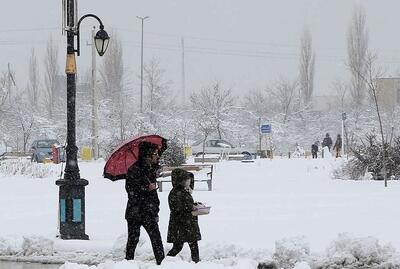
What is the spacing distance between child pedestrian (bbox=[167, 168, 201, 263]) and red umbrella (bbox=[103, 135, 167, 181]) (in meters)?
0.62

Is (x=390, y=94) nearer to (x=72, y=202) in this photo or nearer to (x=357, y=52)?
(x=357, y=52)

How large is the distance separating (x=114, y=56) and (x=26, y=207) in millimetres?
50163

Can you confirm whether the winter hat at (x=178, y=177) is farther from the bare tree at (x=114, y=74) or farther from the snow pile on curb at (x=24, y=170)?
the bare tree at (x=114, y=74)

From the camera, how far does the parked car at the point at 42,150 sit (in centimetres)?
3897

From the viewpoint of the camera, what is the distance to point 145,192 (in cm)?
870

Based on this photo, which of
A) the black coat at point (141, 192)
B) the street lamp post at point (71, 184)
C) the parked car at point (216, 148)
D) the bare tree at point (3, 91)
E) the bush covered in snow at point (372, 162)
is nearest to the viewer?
the black coat at point (141, 192)

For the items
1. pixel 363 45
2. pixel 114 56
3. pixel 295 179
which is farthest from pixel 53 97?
pixel 295 179

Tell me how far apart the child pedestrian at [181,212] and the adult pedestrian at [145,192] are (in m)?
0.21

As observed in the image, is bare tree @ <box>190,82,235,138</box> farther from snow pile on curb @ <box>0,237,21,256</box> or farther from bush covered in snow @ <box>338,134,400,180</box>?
snow pile on curb @ <box>0,237,21,256</box>

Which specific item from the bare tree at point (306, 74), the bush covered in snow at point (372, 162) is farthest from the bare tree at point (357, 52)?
the bush covered in snow at point (372, 162)

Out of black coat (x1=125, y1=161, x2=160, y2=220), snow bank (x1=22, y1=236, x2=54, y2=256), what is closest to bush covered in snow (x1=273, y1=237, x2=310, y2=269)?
black coat (x1=125, y1=161, x2=160, y2=220)

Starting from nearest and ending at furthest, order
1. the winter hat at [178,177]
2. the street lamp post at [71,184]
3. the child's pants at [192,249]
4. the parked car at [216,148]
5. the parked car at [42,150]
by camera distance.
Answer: the winter hat at [178,177] → the child's pants at [192,249] → the street lamp post at [71,184] → the parked car at [42,150] → the parked car at [216,148]

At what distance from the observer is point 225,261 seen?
9109mm

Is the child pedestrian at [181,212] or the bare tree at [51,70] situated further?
the bare tree at [51,70]
